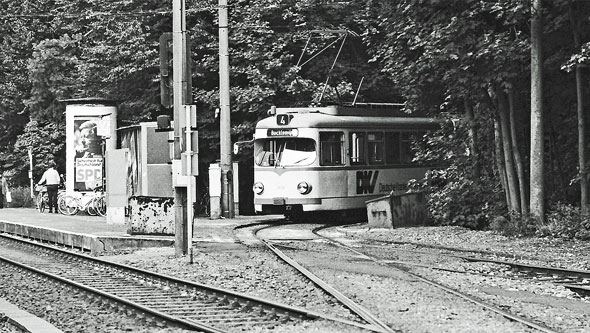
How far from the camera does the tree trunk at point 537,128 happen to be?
2281cm

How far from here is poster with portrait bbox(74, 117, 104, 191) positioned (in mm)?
37344

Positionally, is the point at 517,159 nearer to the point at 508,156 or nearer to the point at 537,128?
the point at 508,156

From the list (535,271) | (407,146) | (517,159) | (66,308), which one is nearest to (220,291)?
(66,308)

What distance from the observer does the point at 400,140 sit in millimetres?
32250

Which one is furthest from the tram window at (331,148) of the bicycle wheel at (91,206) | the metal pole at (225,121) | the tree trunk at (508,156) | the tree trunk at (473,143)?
the bicycle wheel at (91,206)

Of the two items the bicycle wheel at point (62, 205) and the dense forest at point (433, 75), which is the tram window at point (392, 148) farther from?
the bicycle wheel at point (62, 205)

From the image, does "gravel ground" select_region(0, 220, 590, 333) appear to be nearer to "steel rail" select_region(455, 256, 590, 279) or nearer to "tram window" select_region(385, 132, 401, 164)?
"steel rail" select_region(455, 256, 590, 279)

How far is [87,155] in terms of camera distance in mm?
37688

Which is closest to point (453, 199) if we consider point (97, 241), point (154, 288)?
point (97, 241)

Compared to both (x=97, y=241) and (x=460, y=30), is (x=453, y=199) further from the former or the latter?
(x=97, y=241)

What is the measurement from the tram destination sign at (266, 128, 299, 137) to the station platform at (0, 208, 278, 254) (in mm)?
2469

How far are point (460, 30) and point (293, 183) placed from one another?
24.2 ft

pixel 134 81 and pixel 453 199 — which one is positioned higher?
pixel 134 81

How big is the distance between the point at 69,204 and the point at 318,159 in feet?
40.7
